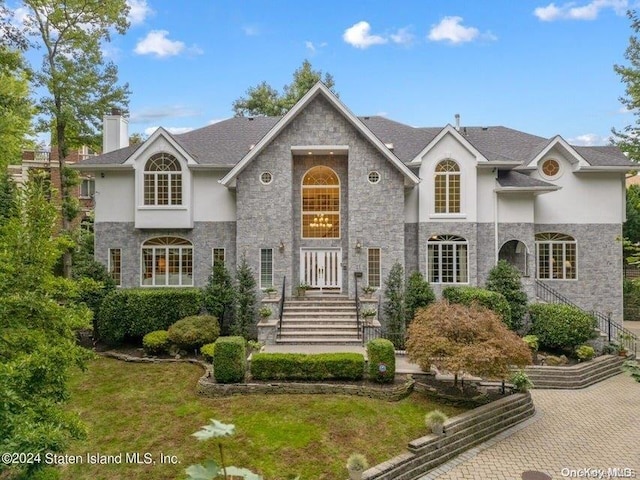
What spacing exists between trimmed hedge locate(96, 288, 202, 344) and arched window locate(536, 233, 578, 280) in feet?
53.3

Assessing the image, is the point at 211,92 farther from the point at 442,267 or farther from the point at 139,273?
the point at 442,267

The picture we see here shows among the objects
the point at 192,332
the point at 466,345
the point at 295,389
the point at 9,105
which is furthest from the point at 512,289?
the point at 9,105

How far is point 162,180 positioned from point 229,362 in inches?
397

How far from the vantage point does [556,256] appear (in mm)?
18828

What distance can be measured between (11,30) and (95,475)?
15241mm

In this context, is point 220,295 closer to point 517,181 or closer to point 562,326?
point 562,326

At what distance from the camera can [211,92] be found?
2758cm

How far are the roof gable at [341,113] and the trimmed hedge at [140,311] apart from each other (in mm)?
5277

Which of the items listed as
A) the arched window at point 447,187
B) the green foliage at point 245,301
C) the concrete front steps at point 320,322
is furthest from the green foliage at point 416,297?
the green foliage at point 245,301

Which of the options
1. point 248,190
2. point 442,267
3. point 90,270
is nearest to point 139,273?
point 90,270

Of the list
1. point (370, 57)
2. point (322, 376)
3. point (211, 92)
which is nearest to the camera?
point (322, 376)

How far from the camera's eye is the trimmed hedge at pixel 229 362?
36.5 feet

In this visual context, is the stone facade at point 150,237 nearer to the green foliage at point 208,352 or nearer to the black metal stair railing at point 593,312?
the green foliage at point 208,352

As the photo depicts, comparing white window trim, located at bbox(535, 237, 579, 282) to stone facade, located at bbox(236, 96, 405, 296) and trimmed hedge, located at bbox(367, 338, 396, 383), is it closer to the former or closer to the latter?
stone facade, located at bbox(236, 96, 405, 296)
